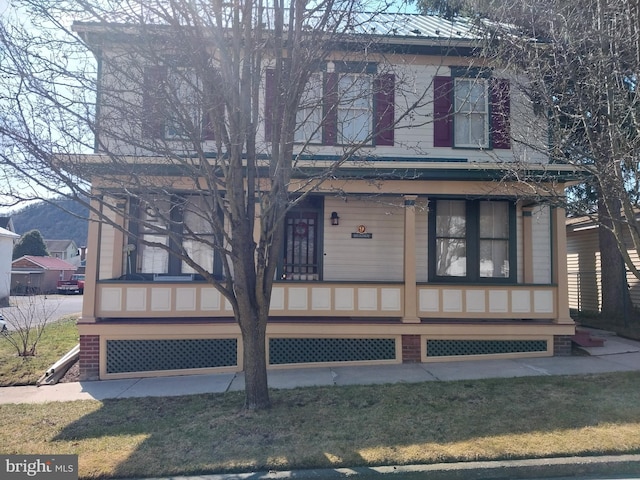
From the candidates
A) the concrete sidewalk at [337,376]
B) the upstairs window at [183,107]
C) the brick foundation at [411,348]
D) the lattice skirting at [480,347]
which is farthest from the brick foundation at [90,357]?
the lattice skirting at [480,347]

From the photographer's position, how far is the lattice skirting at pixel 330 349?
378 inches

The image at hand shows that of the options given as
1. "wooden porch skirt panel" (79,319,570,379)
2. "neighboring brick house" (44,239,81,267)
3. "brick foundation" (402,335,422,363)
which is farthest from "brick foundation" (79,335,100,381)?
"neighboring brick house" (44,239,81,267)

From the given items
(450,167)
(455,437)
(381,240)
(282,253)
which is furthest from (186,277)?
(455,437)

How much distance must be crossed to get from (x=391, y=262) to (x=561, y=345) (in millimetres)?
3926

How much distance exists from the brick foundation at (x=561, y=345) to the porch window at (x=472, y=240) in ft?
5.52

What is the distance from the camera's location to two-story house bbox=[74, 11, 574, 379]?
366 inches

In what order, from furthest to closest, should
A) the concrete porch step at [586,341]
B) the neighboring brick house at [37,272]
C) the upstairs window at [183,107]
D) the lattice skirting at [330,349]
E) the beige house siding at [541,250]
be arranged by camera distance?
the neighboring brick house at [37,272] < the beige house siding at [541,250] < the concrete porch step at [586,341] < the lattice skirting at [330,349] < the upstairs window at [183,107]

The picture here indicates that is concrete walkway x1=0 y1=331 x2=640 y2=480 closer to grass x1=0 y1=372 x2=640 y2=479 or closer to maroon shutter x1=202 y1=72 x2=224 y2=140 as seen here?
grass x1=0 y1=372 x2=640 y2=479

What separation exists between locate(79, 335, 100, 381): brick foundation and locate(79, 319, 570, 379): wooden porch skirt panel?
2 centimetres

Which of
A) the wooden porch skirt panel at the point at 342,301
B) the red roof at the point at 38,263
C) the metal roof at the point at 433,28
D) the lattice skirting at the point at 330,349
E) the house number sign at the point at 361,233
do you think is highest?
the metal roof at the point at 433,28

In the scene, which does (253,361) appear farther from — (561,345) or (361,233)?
(561,345)

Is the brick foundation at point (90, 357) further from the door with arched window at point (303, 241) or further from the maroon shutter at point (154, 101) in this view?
the maroon shutter at point (154, 101)

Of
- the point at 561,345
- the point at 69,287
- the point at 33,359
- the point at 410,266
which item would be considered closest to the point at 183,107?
the point at 410,266

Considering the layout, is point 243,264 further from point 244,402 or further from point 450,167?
point 450,167
